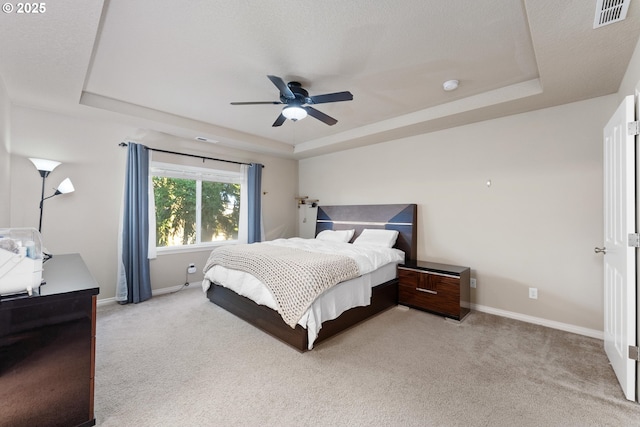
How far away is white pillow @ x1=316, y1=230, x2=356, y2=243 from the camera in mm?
4656

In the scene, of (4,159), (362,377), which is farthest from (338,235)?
(4,159)

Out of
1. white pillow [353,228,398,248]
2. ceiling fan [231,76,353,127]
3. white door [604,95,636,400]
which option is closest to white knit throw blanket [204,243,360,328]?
white pillow [353,228,398,248]

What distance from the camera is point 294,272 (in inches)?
103

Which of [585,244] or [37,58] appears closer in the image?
[37,58]

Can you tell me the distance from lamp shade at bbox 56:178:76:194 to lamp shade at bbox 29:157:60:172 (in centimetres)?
18

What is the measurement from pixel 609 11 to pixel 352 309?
9.65 ft

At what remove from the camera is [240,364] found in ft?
7.60

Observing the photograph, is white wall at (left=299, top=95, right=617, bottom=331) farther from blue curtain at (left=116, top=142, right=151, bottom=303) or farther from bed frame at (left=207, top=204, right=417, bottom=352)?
blue curtain at (left=116, top=142, right=151, bottom=303)

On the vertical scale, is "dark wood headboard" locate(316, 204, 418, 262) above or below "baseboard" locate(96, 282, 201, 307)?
above

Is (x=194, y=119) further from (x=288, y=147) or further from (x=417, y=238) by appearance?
(x=417, y=238)

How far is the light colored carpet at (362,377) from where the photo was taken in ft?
5.69

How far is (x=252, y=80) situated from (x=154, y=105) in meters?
1.55

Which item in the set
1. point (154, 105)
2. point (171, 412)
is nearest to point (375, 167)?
point (154, 105)

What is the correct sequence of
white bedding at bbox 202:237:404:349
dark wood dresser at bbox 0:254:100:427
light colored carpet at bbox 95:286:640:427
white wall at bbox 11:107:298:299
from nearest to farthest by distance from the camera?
dark wood dresser at bbox 0:254:100:427 → light colored carpet at bbox 95:286:640:427 → white bedding at bbox 202:237:404:349 → white wall at bbox 11:107:298:299
